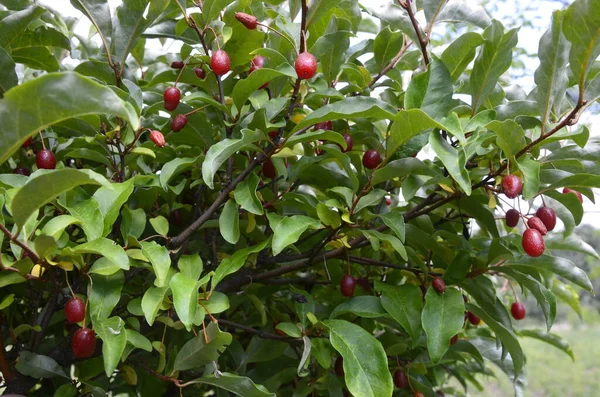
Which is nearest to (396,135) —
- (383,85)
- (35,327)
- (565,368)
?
(383,85)

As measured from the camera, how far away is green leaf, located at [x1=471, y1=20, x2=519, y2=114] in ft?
2.75

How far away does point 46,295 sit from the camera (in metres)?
1.06

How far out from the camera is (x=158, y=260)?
29.1 inches

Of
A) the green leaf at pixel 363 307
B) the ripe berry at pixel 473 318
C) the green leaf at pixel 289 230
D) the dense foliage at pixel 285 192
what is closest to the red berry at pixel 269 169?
the dense foliage at pixel 285 192

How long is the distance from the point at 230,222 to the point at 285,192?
4.9 inches

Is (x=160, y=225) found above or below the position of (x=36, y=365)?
above

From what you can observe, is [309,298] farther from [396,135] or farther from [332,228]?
[396,135]

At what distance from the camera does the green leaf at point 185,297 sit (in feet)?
2.29

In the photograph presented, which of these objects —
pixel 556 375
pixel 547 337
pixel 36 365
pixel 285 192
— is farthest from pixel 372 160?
pixel 556 375

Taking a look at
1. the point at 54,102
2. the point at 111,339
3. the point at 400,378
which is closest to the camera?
the point at 54,102

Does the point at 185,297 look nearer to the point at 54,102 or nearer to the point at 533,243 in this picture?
the point at 54,102

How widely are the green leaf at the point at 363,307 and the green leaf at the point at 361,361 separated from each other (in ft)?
0.13

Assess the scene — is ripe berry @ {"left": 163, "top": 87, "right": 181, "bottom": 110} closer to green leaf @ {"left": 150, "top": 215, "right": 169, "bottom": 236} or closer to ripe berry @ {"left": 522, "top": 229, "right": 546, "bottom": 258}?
green leaf @ {"left": 150, "top": 215, "right": 169, "bottom": 236}

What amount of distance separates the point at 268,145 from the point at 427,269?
1.12 feet
